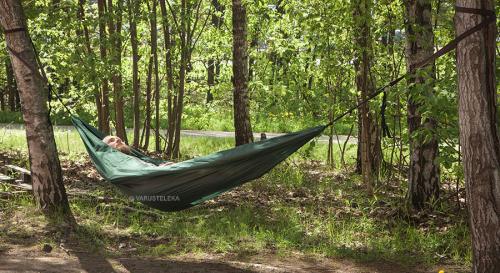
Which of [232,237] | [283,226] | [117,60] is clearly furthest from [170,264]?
[117,60]

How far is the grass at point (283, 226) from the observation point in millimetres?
3994

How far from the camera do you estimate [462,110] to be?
280 centimetres

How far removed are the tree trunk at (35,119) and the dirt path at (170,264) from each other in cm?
53

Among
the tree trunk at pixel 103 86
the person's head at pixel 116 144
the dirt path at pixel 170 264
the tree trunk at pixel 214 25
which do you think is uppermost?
the tree trunk at pixel 214 25

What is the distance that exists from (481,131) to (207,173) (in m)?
1.92

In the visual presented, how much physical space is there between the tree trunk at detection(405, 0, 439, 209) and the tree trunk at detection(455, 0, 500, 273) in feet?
5.43

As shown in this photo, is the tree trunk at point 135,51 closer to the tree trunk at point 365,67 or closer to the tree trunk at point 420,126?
the tree trunk at point 365,67

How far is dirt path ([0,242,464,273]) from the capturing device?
11.4ft

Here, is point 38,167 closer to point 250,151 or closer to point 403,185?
point 250,151

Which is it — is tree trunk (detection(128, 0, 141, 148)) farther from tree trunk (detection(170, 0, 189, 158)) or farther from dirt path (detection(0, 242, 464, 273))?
dirt path (detection(0, 242, 464, 273))

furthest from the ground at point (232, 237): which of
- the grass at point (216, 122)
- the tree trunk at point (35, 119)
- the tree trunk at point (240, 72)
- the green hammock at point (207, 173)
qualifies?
the grass at point (216, 122)

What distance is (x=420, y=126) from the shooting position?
4.59m

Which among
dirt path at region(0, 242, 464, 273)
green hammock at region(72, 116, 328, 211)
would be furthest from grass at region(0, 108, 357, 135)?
dirt path at region(0, 242, 464, 273)

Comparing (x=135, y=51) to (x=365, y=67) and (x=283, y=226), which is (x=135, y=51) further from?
(x=283, y=226)
